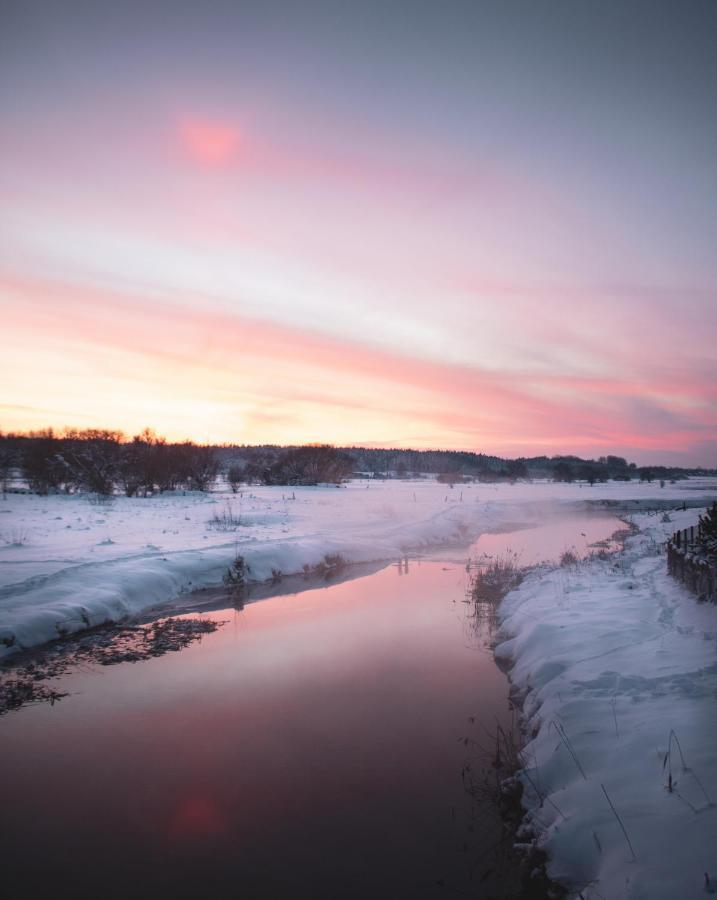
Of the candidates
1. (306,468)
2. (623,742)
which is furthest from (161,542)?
(306,468)

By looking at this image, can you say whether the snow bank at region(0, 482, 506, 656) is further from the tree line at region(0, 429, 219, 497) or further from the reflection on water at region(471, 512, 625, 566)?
the tree line at region(0, 429, 219, 497)

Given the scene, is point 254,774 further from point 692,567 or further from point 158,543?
point 158,543

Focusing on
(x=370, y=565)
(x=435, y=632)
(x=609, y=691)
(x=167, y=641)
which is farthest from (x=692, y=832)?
(x=370, y=565)

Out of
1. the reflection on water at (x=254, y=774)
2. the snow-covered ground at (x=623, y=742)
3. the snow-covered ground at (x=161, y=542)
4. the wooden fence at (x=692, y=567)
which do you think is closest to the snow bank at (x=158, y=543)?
the snow-covered ground at (x=161, y=542)

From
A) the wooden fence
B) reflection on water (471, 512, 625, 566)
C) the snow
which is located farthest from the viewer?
reflection on water (471, 512, 625, 566)

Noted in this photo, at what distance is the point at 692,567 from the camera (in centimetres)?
988

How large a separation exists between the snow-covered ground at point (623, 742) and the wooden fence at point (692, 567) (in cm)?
30

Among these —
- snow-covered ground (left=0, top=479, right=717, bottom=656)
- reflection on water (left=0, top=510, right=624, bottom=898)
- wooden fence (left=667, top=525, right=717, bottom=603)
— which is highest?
wooden fence (left=667, top=525, right=717, bottom=603)

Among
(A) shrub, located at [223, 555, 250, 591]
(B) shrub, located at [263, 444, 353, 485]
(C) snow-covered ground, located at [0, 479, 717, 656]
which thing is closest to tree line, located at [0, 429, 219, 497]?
(C) snow-covered ground, located at [0, 479, 717, 656]

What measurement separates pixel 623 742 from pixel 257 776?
3.86 meters

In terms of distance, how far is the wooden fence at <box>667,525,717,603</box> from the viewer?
8742 millimetres

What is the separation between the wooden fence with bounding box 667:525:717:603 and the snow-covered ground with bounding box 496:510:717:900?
295 mm

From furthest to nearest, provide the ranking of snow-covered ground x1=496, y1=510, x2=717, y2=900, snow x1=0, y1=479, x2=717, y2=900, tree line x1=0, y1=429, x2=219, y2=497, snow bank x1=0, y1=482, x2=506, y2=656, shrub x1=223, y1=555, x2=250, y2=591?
tree line x1=0, y1=429, x2=219, y2=497
shrub x1=223, y1=555, x2=250, y2=591
snow bank x1=0, y1=482, x2=506, y2=656
snow x1=0, y1=479, x2=717, y2=900
snow-covered ground x1=496, y1=510, x2=717, y2=900

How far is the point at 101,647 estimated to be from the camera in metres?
9.65
